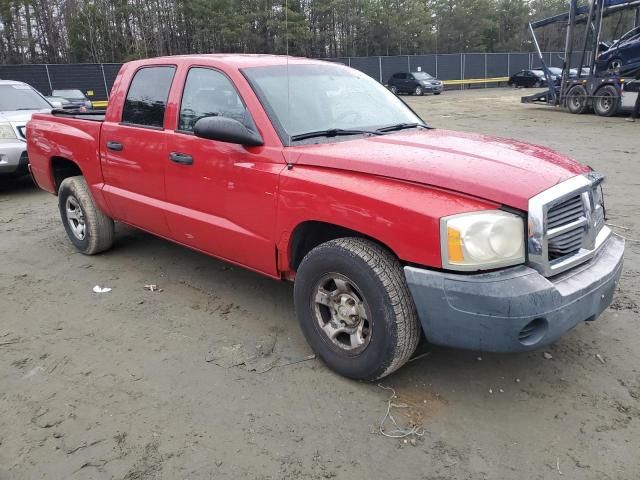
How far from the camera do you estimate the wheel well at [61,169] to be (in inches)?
220

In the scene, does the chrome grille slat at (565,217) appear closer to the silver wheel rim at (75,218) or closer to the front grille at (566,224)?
the front grille at (566,224)

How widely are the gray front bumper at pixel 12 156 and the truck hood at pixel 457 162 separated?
21.7ft

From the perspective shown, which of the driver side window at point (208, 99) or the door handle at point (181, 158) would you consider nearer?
the driver side window at point (208, 99)

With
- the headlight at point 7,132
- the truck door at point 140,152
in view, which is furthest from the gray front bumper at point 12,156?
the truck door at point 140,152

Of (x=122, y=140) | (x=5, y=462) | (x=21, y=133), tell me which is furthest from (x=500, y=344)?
(x=21, y=133)

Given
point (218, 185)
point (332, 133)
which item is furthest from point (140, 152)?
point (332, 133)

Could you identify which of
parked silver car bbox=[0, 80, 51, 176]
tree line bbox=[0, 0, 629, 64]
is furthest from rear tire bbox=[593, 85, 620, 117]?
tree line bbox=[0, 0, 629, 64]

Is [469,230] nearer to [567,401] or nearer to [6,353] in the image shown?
[567,401]

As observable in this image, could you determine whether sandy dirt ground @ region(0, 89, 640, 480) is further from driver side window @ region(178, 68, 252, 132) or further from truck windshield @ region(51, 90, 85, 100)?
truck windshield @ region(51, 90, 85, 100)

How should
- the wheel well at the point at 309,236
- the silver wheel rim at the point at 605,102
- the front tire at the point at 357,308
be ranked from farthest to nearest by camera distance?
the silver wheel rim at the point at 605,102 → the wheel well at the point at 309,236 → the front tire at the point at 357,308

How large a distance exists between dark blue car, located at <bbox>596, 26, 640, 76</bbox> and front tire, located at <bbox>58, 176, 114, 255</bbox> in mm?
17893

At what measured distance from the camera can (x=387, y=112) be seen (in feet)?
13.4

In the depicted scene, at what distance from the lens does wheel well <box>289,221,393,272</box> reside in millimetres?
3232

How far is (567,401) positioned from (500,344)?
68cm
